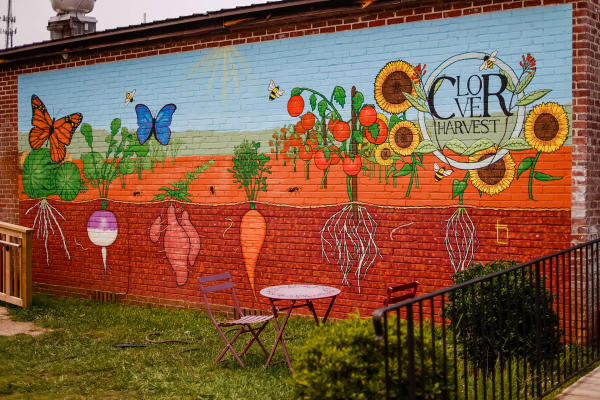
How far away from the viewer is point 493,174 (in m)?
7.95

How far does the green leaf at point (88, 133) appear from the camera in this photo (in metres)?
11.7

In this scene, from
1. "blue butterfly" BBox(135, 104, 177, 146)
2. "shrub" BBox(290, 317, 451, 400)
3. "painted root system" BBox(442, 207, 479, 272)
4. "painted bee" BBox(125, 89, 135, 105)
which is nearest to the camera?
"shrub" BBox(290, 317, 451, 400)

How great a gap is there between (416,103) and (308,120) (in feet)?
5.09

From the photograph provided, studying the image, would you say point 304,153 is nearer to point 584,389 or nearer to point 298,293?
point 298,293

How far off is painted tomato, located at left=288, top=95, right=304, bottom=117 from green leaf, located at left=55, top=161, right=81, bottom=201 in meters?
4.38

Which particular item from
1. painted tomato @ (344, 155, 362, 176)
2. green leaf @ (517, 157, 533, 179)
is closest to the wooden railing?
painted tomato @ (344, 155, 362, 176)

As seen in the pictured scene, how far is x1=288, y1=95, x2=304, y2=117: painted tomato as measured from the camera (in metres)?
9.42

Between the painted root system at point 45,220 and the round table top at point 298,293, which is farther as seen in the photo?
the painted root system at point 45,220

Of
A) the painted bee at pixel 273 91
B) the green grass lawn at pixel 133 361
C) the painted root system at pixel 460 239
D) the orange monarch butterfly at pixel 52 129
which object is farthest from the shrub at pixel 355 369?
the orange monarch butterfly at pixel 52 129

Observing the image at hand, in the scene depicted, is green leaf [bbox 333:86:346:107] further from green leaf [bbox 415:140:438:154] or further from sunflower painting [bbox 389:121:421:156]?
green leaf [bbox 415:140:438:154]

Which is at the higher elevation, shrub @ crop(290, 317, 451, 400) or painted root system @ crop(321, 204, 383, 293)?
painted root system @ crop(321, 204, 383, 293)

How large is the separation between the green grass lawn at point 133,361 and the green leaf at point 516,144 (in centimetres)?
318

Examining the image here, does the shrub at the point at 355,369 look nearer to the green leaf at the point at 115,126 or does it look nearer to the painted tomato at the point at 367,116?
the painted tomato at the point at 367,116

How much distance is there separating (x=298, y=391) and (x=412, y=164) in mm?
4472
